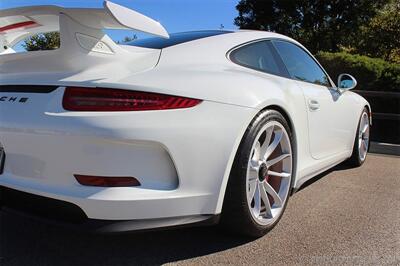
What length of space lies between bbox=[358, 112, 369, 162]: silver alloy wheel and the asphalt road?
5.63ft

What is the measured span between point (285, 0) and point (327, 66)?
60.3 feet

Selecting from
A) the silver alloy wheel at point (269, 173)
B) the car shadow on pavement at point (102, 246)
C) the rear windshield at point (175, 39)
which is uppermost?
the rear windshield at point (175, 39)

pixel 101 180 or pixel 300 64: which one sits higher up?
pixel 300 64

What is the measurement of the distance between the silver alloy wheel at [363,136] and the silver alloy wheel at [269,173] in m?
2.31

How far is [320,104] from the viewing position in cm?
388


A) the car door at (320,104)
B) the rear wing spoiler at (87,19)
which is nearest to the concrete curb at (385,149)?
the car door at (320,104)

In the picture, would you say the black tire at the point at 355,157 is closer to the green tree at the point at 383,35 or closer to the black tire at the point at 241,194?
the black tire at the point at 241,194

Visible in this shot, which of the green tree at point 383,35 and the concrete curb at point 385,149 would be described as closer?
the concrete curb at point 385,149

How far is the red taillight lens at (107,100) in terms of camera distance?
232cm

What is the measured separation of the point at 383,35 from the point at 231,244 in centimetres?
2685

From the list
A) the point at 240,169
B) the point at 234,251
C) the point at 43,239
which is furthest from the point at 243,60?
the point at 43,239

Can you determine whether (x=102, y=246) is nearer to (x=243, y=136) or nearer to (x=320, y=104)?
(x=243, y=136)

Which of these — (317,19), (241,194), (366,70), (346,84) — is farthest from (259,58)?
(317,19)

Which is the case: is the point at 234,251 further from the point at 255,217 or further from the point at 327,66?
the point at 327,66
